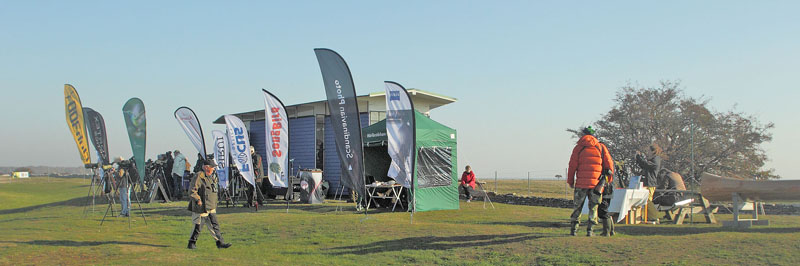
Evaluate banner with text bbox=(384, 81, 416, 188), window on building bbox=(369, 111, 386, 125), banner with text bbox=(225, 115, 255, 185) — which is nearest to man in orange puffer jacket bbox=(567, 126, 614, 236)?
banner with text bbox=(384, 81, 416, 188)

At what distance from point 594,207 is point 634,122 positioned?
660 inches

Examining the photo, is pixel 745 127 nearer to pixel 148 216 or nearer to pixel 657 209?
pixel 657 209

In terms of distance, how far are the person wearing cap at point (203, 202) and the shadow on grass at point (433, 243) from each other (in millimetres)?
2039

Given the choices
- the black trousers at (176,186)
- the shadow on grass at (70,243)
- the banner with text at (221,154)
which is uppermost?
the banner with text at (221,154)

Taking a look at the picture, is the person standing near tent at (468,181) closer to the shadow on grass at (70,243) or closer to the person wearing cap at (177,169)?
the person wearing cap at (177,169)

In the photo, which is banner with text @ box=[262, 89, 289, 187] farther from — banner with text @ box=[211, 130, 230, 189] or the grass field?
the grass field

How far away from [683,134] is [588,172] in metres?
16.5

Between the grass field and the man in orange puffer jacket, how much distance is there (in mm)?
476

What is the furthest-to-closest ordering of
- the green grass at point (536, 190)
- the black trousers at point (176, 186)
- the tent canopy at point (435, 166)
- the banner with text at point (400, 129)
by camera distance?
the green grass at point (536, 190)
the black trousers at point (176, 186)
the tent canopy at point (435, 166)
the banner with text at point (400, 129)

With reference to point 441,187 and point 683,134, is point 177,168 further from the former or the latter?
point 683,134

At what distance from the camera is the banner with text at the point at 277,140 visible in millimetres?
16609

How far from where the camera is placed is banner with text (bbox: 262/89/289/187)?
16609 millimetres

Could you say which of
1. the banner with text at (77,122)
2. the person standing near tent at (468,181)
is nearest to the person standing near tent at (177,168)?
the banner with text at (77,122)

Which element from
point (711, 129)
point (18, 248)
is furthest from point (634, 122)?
point (18, 248)
